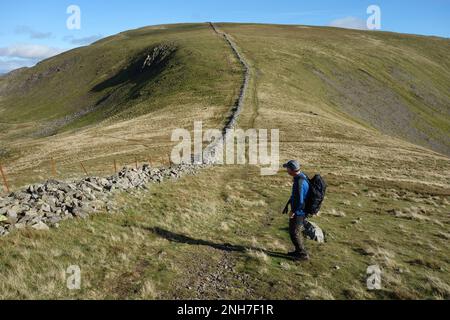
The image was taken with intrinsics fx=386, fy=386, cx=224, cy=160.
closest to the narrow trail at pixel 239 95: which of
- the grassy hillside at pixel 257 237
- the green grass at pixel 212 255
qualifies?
the grassy hillside at pixel 257 237

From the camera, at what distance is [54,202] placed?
15.0 m

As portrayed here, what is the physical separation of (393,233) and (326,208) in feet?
15.1

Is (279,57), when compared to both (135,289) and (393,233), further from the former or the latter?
(135,289)

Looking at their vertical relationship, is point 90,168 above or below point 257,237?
above

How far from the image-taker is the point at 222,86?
76.4m

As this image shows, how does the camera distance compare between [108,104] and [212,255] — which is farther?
[108,104]

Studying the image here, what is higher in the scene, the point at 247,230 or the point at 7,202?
the point at 7,202

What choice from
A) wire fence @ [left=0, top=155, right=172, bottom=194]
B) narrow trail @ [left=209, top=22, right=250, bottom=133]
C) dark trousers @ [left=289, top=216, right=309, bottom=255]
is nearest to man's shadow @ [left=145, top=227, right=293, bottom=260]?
dark trousers @ [left=289, top=216, right=309, bottom=255]

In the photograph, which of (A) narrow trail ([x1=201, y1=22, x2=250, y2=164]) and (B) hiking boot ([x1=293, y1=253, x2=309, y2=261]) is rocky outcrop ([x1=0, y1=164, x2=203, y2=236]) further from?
(A) narrow trail ([x1=201, y1=22, x2=250, y2=164])

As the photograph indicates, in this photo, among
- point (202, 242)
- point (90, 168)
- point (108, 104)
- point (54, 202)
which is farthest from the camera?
point (108, 104)

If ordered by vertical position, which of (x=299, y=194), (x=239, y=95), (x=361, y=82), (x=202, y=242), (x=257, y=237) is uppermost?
(x=361, y=82)

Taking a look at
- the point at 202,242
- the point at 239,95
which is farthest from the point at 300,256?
the point at 239,95

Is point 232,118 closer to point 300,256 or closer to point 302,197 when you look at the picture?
point 300,256
